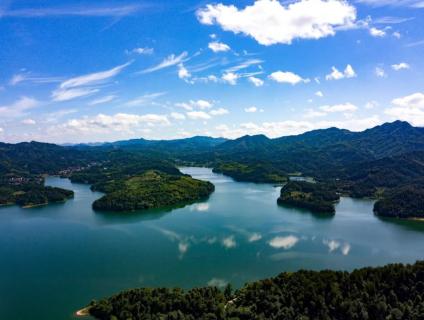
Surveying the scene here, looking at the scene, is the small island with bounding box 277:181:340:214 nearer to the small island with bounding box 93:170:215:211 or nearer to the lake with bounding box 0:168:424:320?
the lake with bounding box 0:168:424:320

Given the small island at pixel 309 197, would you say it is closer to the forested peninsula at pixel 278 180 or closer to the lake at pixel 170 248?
the forested peninsula at pixel 278 180

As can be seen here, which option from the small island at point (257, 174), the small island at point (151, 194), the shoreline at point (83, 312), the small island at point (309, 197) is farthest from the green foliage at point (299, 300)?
the small island at point (257, 174)

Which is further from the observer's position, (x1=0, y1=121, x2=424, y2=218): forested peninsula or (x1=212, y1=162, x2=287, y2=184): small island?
(x1=212, y1=162, x2=287, y2=184): small island

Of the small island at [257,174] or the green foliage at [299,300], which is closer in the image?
the green foliage at [299,300]

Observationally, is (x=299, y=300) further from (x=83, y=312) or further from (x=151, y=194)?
(x=151, y=194)

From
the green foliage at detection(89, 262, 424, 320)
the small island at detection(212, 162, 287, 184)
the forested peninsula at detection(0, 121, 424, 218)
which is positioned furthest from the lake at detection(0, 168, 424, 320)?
the small island at detection(212, 162, 287, 184)
